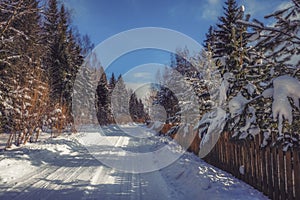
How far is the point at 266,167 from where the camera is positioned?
15.9 feet

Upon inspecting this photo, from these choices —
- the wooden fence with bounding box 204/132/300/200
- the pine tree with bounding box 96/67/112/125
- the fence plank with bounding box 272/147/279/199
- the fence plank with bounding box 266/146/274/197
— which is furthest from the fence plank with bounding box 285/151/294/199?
the pine tree with bounding box 96/67/112/125

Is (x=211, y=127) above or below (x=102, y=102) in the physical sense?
below

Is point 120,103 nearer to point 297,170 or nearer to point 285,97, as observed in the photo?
point 297,170

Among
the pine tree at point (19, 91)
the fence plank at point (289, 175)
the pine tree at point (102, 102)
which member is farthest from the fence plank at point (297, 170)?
the pine tree at point (102, 102)

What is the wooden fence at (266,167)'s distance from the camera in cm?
409

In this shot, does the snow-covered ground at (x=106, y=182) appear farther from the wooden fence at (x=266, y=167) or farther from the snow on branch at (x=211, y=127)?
the snow on branch at (x=211, y=127)

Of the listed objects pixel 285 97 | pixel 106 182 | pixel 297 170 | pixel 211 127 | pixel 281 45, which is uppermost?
pixel 281 45

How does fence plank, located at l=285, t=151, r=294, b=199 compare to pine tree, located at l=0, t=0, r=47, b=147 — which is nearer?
fence plank, located at l=285, t=151, r=294, b=199

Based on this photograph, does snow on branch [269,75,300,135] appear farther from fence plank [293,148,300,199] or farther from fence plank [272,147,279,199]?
fence plank [272,147,279,199]

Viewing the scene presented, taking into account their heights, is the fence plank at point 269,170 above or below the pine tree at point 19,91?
below

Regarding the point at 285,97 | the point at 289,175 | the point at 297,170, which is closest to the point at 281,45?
the point at 285,97

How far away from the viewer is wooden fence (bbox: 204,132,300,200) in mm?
4090

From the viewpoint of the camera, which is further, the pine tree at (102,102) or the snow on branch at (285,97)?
the pine tree at (102,102)

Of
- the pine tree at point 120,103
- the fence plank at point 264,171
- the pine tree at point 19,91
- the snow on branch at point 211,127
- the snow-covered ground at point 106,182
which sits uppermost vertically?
the pine tree at point 120,103
